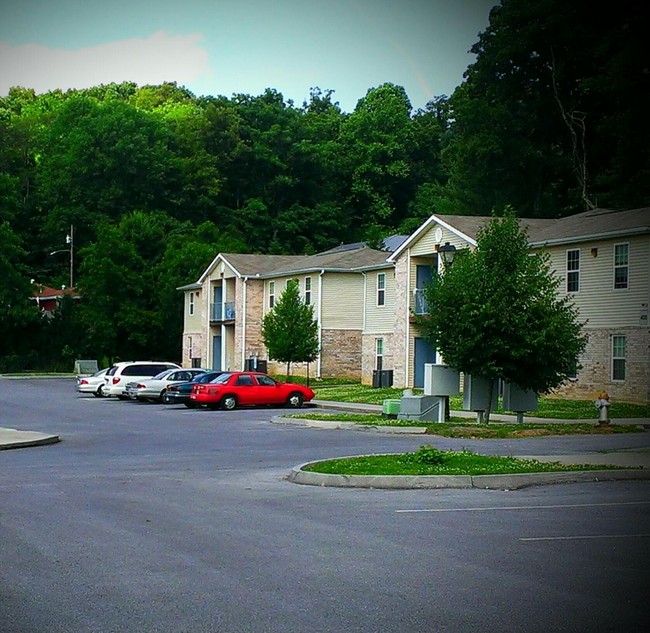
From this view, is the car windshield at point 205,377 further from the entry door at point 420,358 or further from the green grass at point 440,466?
the green grass at point 440,466

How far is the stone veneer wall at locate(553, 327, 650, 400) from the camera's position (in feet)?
122

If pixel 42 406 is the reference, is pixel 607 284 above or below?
above

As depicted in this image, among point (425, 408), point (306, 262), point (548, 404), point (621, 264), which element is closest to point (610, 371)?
point (548, 404)

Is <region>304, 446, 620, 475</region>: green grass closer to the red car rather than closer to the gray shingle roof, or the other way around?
the red car

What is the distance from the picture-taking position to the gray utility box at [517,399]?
3053 cm

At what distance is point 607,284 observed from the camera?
3928cm

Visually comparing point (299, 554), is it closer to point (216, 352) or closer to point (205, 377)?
point (205, 377)

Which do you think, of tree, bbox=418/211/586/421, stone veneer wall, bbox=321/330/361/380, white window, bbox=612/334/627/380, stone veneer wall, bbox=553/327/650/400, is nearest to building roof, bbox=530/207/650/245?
stone veneer wall, bbox=553/327/650/400

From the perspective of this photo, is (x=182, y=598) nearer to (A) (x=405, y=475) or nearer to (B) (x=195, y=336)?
(A) (x=405, y=475)

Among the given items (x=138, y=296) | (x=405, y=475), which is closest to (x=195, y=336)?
(x=138, y=296)

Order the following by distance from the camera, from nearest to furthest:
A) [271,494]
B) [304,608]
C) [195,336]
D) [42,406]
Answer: [304,608]
[271,494]
[42,406]
[195,336]

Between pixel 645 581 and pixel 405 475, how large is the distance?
7754 mm

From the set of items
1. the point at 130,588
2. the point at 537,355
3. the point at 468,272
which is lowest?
the point at 130,588

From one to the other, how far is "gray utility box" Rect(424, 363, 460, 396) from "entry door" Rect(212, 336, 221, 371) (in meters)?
42.3
